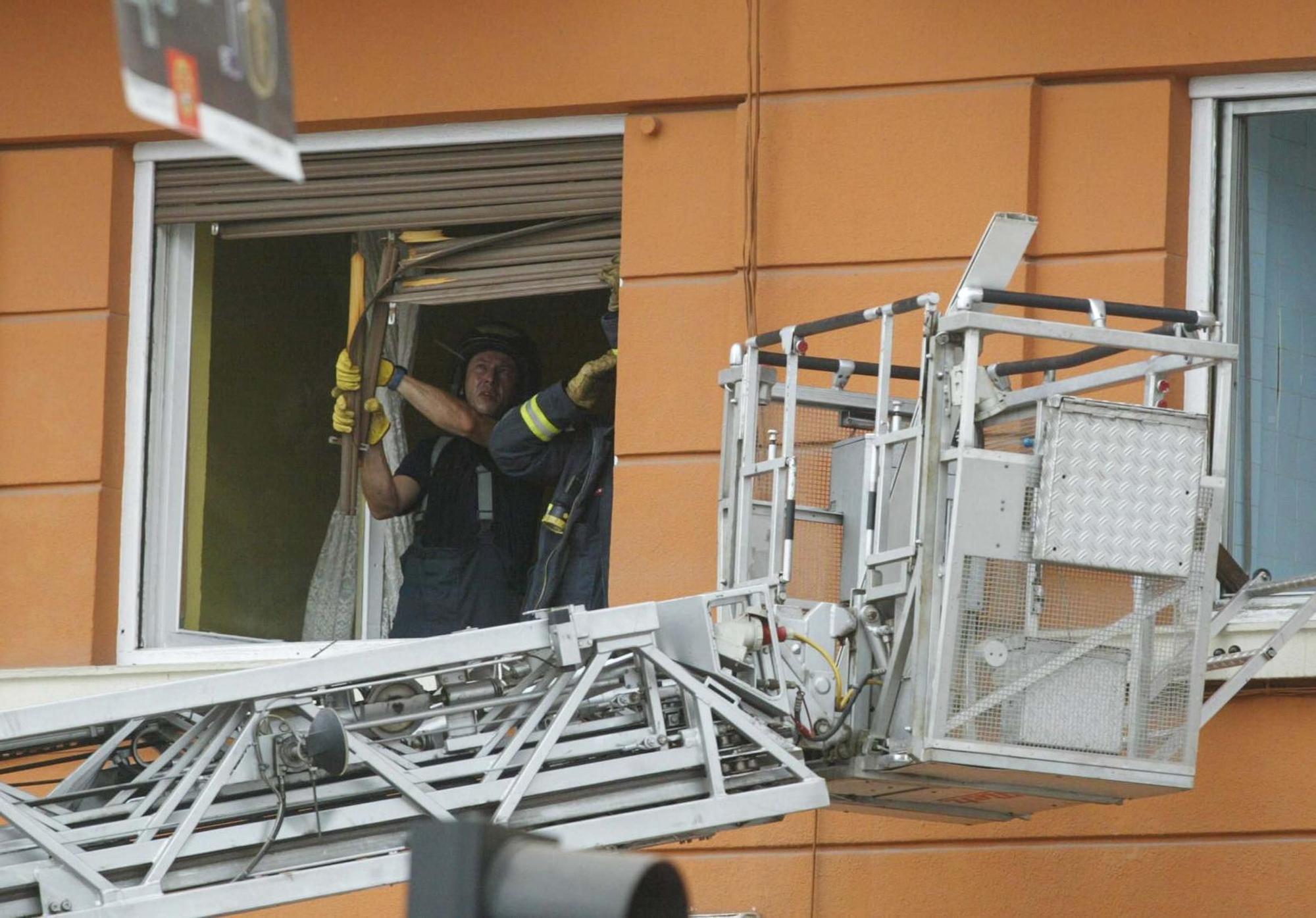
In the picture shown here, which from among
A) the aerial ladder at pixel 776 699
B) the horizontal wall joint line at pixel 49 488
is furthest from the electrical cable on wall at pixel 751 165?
the horizontal wall joint line at pixel 49 488

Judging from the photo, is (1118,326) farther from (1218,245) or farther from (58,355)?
(58,355)

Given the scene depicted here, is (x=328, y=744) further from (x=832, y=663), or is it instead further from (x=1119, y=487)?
(x=1119, y=487)

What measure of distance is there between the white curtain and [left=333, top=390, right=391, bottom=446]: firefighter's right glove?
0.07 metres

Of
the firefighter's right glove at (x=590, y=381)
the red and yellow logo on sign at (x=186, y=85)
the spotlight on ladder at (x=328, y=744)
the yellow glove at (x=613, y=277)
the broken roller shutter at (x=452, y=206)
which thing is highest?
the broken roller shutter at (x=452, y=206)

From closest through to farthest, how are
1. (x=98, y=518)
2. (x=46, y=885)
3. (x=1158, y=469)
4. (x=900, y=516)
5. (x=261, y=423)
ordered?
(x=46, y=885)
(x=1158, y=469)
(x=900, y=516)
(x=98, y=518)
(x=261, y=423)

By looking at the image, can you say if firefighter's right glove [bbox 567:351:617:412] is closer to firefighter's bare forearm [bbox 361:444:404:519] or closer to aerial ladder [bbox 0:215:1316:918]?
firefighter's bare forearm [bbox 361:444:404:519]

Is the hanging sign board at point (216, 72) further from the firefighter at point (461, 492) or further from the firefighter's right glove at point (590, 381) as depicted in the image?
the firefighter at point (461, 492)

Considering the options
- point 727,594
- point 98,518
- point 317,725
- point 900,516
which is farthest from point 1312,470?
point 98,518

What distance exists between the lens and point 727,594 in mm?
5383

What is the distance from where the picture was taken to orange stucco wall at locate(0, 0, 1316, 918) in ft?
21.6

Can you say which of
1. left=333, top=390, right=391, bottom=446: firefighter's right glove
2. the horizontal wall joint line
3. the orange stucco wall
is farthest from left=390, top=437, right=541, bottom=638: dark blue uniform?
the horizontal wall joint line

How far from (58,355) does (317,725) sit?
332 cm

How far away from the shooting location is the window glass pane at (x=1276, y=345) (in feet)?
22.9

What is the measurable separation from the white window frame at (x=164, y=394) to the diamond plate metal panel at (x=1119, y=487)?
109 inches
